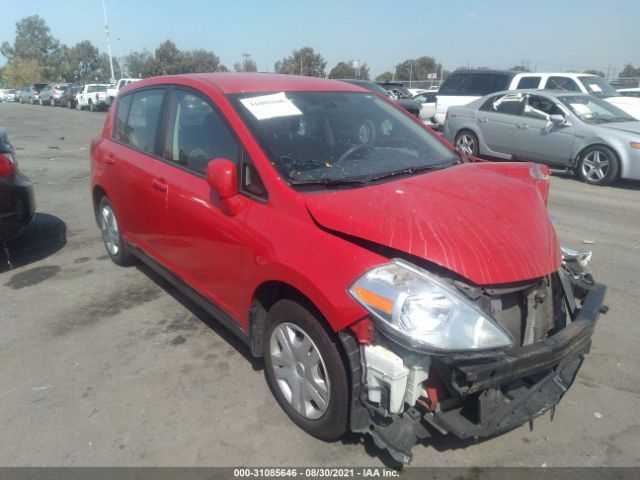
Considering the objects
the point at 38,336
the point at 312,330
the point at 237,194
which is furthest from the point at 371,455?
the point at 38,336

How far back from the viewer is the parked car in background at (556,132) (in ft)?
27.8

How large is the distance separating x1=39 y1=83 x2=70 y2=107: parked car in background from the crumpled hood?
43541mm

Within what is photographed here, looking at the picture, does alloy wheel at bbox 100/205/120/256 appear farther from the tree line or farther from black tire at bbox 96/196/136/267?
the tree line

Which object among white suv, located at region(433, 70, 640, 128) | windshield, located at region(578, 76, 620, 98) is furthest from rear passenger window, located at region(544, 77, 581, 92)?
windshield, located at region(578, 76, 620, 98)

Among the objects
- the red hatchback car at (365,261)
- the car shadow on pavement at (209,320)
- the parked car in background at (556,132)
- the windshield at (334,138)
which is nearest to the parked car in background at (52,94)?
the parked car in background at (556,132)

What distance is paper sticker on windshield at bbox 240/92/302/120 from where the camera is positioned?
3.11m

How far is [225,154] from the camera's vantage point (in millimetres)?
3090

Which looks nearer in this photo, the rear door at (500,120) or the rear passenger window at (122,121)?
the rear passenger window at (122,121)

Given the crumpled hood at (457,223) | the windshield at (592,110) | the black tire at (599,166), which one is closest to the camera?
the crumpled hood at (457,223)

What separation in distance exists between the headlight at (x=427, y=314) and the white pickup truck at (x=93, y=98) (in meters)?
32.7

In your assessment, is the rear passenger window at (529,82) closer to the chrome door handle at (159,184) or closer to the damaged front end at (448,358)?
the chrome door handle at (159,184)

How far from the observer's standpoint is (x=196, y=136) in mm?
3428

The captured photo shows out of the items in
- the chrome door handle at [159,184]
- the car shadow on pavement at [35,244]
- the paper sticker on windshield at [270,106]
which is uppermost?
the paper sticker on windshield at [270,106]

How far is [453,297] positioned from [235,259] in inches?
52.8
